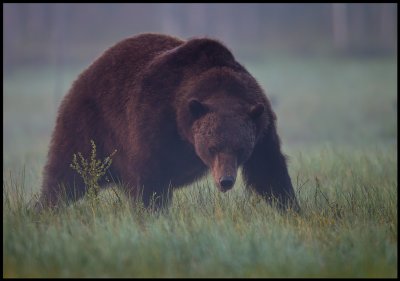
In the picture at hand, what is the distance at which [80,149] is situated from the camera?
689cm

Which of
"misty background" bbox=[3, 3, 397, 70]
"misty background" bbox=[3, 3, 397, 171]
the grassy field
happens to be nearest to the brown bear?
the grassy field

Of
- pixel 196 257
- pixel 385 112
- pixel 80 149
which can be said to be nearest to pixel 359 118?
pixel 385 112

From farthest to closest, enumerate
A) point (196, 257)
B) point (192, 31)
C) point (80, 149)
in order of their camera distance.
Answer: point (192, 31) < point (80, 149) < point (196, 257)

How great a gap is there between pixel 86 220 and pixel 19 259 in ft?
2.61

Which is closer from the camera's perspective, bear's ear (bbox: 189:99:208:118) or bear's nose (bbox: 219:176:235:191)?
→ bear's nose (bbox: 219:176:235:191)

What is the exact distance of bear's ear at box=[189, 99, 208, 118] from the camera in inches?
235

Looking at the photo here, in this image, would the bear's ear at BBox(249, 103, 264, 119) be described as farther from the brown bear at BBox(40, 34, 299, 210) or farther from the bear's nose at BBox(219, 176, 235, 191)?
the bear's nose at BBox(219, 176, 235, 191)

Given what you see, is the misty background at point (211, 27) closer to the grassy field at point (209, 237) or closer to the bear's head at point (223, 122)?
the bear's head at point (223, 122)

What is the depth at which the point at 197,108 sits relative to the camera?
6035 millimetres

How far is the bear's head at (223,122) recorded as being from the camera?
5.93 metres

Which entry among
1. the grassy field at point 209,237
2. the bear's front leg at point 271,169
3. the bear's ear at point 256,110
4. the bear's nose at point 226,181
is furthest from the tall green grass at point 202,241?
the bear's ear at point 256,110

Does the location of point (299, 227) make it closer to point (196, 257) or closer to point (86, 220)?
point (196, 257)

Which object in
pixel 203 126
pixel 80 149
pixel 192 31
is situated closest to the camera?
pixel 203 126

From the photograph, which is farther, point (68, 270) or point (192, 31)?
point (192, 31)
